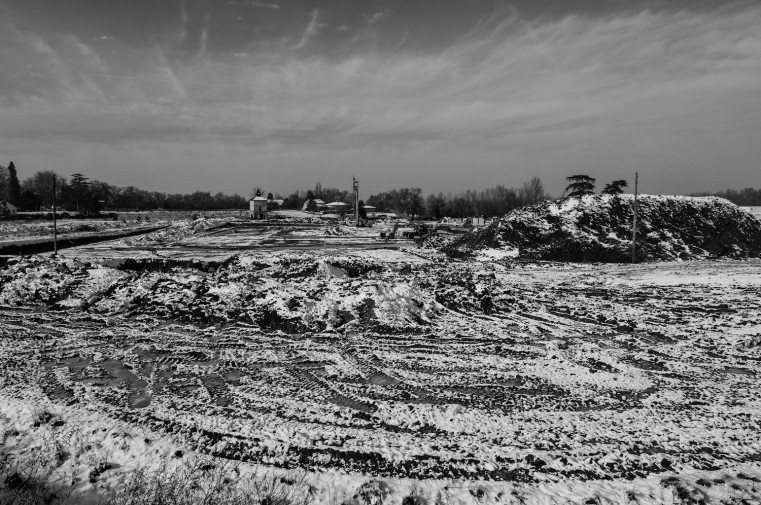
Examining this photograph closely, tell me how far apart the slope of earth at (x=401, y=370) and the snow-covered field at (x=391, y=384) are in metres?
0.04

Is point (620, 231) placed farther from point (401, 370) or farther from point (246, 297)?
point (246, 297)

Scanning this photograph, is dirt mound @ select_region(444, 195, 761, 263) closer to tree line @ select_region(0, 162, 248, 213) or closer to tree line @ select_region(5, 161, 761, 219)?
tree line @ select_region(5, 161, 761, 219)

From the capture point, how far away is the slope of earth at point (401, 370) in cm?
584

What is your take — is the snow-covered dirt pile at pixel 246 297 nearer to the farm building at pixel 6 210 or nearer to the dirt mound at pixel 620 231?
the dirt mound at pixel 620 231

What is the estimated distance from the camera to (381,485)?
16.8 ft

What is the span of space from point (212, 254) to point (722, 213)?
3541cm

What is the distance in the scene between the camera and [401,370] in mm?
8680

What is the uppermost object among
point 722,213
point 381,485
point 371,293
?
point 722,213

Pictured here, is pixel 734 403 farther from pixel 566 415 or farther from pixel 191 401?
pixel 191 401

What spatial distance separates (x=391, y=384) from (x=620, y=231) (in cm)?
2560

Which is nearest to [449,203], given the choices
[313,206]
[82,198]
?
[313,206]

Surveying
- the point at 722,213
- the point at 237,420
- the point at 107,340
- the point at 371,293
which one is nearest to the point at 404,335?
the point at 371,293

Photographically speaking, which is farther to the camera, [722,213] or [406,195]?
[406,195]

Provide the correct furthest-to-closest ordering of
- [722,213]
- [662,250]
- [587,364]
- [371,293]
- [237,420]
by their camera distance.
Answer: [722,213]
[662,250]
[371,293]
[587,364]
[237,420]
